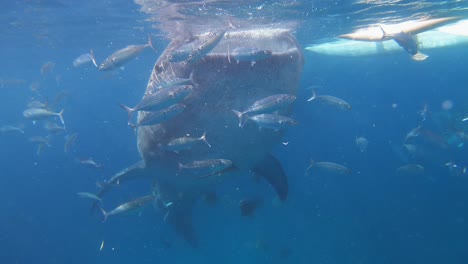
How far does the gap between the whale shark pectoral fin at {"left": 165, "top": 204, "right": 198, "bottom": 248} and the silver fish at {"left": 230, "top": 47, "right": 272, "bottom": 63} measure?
235 inches

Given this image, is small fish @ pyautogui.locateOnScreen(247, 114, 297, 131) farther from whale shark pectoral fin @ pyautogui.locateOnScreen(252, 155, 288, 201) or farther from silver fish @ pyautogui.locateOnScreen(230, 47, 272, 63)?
whale shark pectoral fin @ pyautogui.locateOnScreen(252, 155, 288, 201)

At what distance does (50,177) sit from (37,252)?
1646 cm

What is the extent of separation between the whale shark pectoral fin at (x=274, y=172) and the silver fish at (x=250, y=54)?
14.2 feet

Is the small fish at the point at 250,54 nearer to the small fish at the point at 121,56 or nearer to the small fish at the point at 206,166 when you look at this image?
the small fish at the point at 206,166

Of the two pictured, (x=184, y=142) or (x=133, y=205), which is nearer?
(x=184, y=142)

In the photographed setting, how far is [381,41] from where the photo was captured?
18.1 metres

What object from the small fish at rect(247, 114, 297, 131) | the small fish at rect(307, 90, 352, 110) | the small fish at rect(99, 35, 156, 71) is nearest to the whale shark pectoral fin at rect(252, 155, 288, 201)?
the small fish at rect(307, 90, 352, 110)

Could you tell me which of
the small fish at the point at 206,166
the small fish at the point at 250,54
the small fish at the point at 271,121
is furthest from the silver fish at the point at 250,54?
the small fish at the point at 206,166

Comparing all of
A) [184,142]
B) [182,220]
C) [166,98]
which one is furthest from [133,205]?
[182,220]

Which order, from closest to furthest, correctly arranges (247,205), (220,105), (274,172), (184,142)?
1. (220,105)
2. (184,142)
3. (274,172)
4. (247,205)

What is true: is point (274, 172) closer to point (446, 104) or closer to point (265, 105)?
point (265, 105)

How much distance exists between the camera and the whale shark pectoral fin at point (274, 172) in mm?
8148

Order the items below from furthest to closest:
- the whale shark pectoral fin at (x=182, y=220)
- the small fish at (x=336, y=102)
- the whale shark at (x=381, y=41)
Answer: the whale shark at (x=381, y=41), the whale shark pectoral fin at (x=182, y=220), the small fish at (x=336, y=102)

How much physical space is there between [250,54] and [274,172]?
5.06 metres
